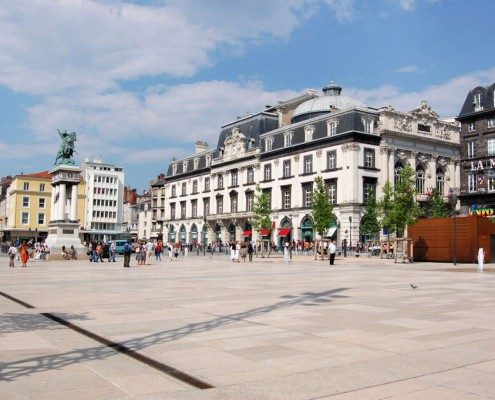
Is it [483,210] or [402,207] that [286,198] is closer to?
[483,210]

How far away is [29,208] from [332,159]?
191 ft

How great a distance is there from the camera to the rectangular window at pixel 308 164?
70.7 metres

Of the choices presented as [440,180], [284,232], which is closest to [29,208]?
[284,232]

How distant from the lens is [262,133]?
268 ft

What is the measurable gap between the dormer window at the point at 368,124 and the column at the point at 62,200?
36338 mm


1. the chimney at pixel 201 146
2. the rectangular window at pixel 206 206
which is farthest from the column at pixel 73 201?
the chimney at pixel 201 146

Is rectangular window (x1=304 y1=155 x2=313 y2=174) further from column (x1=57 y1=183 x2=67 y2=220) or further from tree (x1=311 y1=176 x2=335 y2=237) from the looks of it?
A: column (x1=57 y1=183 x2=67 y2=220)

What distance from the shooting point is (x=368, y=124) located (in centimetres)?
6612

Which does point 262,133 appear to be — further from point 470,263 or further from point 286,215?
point 470,263

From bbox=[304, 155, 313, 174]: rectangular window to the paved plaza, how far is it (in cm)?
5624

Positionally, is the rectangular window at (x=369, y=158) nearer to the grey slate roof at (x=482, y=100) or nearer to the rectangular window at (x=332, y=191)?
the rectangular window at (x=332, y=191)

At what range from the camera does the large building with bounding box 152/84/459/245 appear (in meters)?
65.4

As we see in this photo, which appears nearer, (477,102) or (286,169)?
(477,102)

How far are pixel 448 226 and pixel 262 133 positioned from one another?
4510 centimetres
